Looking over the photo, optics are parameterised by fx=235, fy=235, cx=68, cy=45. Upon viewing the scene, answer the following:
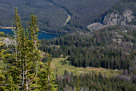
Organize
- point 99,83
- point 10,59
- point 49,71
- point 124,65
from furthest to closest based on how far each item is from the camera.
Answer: point 124,65 < point 99,83 < point 49,71 < point 10,59

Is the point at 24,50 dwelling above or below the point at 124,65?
above

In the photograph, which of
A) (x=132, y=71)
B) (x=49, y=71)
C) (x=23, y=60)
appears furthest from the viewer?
(x=132, y=71)

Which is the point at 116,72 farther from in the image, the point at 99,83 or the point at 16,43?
the point at 16,43

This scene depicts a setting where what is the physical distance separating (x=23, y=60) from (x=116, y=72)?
162676mm

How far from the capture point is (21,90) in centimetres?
3491

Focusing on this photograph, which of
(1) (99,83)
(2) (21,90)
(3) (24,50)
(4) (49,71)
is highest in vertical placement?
(3) (24,50)

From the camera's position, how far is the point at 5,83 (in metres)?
34.4

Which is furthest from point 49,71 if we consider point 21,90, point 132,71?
point 132,71

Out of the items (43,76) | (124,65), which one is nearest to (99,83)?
(124,65)

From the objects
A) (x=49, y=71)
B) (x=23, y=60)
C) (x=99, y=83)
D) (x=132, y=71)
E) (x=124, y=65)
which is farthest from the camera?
(x=124, y=65)

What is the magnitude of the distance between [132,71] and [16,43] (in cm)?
15601

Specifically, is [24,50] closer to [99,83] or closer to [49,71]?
[49,71]

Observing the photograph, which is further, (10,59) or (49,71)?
(49,71)

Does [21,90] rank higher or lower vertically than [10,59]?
lower
